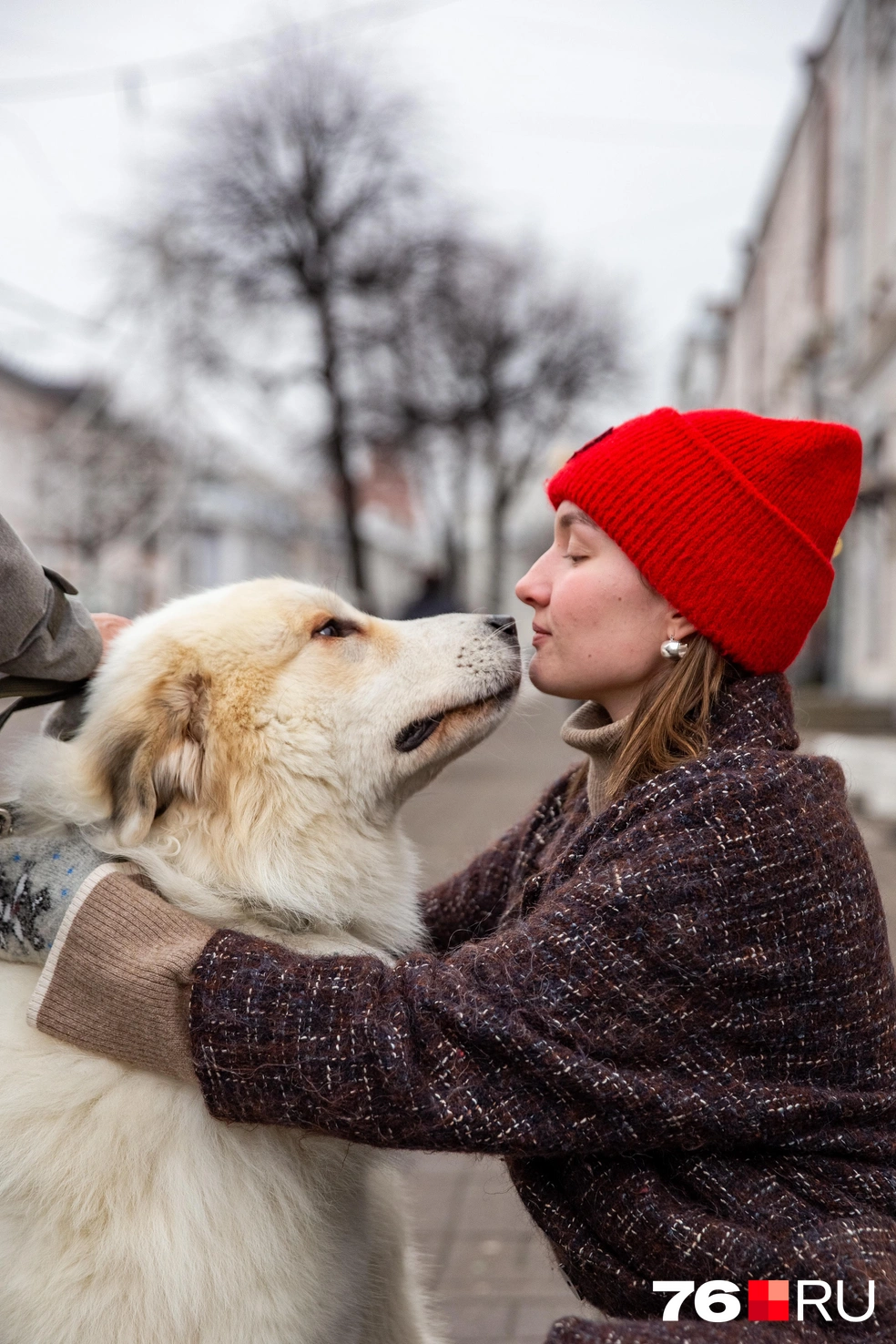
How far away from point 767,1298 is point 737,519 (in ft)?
4.20

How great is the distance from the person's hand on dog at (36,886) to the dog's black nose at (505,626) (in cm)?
94

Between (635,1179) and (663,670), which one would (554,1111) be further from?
(663,670)

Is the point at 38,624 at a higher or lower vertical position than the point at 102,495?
higher

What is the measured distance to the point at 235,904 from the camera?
83.7 inches

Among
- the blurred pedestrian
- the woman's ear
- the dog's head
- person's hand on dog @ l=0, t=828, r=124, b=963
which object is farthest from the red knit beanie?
the blurred pedestrian

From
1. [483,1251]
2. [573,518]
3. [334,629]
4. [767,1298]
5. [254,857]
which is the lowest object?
[483,1251]

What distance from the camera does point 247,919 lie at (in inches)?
84.2

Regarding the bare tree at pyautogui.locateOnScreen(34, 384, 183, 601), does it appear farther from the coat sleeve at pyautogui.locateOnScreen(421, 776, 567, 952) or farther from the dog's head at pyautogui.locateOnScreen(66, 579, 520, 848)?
the dog's head at pyautogui.locateOnScreen(66, 579, 520, 848)

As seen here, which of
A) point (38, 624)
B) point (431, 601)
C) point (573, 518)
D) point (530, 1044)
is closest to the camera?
point (530, 1044)

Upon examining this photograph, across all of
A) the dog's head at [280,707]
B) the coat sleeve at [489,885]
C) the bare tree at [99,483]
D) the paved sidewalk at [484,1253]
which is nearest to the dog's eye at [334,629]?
the dog's head at [280,707]

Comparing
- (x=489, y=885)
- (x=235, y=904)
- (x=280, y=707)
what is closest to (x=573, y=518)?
A: (x=280, y=707)

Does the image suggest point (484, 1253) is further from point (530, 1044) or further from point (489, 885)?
point (530, 1044)

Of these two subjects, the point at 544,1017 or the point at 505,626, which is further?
the point at 505,626

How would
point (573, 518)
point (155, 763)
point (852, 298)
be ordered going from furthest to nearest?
point (852, 298), point (573, 518), point (155, 763)
